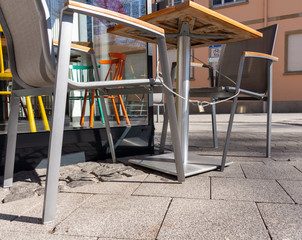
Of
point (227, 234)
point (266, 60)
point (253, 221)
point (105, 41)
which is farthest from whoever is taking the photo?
point (105, 41)

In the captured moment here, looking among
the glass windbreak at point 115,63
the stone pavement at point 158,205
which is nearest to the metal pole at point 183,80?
the stone pavement at point 158,205

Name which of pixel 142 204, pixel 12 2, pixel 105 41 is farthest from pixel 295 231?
pixel 105 41

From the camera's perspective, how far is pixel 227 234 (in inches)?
42.1

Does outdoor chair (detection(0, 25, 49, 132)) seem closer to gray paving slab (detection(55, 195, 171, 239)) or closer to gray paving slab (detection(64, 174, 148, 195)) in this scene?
gray paving slab (detection(64, 174, 148, 195))

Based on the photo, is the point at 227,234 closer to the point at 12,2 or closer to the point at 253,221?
the point at 253,221

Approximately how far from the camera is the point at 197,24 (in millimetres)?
2039

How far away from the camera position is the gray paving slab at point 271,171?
74.0 inches

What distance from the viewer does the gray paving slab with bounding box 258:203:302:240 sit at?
106cm

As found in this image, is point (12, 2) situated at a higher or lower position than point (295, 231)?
higher

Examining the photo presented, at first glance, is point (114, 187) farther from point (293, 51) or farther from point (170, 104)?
point (293, 51)

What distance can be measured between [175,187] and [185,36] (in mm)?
1096

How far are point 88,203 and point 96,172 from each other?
0.64m

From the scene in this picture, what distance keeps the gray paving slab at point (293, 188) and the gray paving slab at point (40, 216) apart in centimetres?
106

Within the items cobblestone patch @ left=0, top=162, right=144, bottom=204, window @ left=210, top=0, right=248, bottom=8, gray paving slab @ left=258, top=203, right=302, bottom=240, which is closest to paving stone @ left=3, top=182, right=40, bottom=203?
cobblestone patch @ left=0, top=162, right=144, bottom=204
